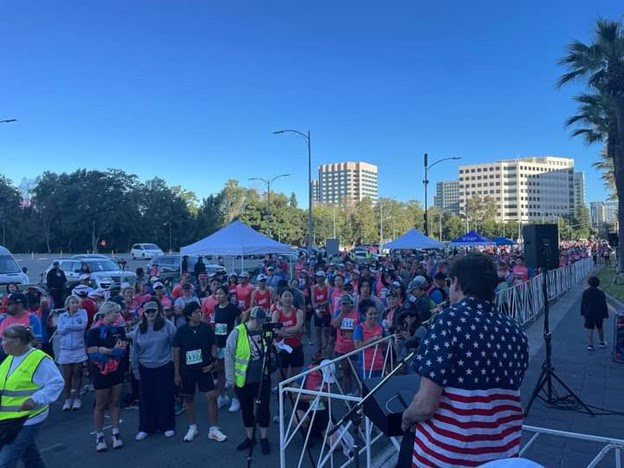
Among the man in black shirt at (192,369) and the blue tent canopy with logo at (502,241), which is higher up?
the blue tent canopy with logo at (502,241)

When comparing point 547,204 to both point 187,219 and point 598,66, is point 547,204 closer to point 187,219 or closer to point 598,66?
point 187,219

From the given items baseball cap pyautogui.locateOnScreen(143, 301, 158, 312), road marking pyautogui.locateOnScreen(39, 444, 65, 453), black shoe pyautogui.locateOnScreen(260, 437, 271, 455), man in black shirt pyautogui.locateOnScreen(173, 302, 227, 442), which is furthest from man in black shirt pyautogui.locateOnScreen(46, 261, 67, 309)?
black shoe pyautogui.locateOnScreen(260, 437, 271, 455)

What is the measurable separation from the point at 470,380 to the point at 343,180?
622ft

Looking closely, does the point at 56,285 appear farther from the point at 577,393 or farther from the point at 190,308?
the point at 577,393

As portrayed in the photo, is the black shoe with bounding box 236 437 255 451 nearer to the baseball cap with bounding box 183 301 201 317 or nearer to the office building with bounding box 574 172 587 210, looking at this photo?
the baseball cap with bounding box 183 301 201 317

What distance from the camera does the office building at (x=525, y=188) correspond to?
150375mm

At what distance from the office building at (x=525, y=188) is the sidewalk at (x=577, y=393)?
146715 millimetres

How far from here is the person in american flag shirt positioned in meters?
2.09

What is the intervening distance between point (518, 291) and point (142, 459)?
10557 mm

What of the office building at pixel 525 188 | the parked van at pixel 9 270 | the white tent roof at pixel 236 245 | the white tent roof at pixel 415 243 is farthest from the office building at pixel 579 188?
the parked van at pixel 9 270

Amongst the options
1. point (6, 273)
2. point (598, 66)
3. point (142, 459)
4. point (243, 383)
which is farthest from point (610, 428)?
point (598, 66)

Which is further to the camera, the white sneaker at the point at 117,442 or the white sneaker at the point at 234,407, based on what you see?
the white sneaker at the point at 234,407

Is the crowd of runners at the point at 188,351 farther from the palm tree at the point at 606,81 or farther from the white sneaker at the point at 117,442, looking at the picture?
the palm tree at the point at 606,81

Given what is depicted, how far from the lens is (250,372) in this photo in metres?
5.36
